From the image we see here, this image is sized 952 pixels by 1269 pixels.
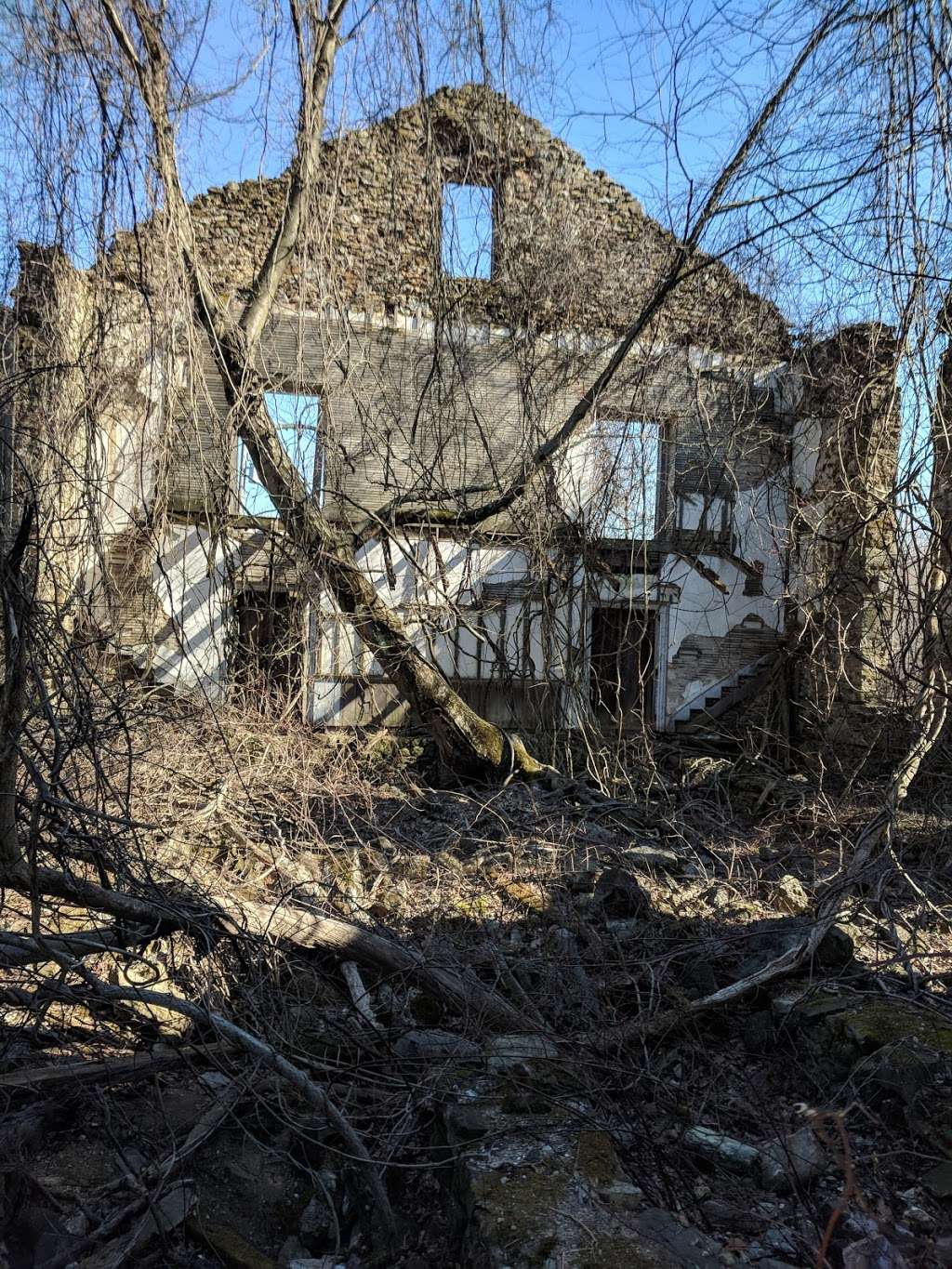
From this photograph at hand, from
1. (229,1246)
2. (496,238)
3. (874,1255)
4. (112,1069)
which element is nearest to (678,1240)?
(874,1255)

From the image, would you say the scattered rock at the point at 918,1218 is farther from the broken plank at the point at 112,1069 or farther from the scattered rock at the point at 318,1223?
the broken plank at the point at 112,1069

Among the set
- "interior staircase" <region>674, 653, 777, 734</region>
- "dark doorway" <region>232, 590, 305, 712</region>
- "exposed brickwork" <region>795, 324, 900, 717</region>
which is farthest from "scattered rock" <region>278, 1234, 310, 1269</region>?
"interior staircase" <region>674, 653, 777, 734</region>

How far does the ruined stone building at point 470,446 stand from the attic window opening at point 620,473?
0.04m

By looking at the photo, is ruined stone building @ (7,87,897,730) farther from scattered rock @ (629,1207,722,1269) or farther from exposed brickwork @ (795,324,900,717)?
scattered rock @ (629,1207,722,1269)

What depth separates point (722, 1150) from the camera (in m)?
2.89

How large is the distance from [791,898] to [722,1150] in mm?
2716

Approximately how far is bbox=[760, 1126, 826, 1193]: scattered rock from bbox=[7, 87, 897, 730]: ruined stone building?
9.89 feet

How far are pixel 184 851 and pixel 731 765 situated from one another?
5.76 m

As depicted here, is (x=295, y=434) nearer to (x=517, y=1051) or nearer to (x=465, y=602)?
(x=465, y=602)

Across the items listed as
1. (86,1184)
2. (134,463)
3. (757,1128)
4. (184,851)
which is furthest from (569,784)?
(86,1184)

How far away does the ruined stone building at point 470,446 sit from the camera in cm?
629

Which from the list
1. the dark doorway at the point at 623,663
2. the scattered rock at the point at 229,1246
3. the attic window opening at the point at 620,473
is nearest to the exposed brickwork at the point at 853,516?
the attic window opening at the point at 620,473

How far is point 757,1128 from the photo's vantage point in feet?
10.2

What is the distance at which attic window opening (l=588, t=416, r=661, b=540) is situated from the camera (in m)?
10.0
